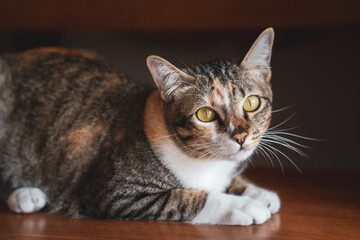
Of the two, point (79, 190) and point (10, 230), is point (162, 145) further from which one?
point (10, 230)

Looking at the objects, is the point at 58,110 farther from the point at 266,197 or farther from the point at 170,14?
the point at 266,197

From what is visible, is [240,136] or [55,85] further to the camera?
[55,85]

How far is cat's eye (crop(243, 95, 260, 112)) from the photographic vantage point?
5.00 ft

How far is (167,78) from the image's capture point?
1.55m

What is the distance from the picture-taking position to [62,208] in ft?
5.71

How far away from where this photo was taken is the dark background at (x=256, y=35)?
7.19 feet

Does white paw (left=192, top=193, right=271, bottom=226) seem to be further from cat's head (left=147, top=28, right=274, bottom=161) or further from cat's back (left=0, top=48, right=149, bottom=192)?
cat's back (left=0, top=48, right=149, bottom=192)

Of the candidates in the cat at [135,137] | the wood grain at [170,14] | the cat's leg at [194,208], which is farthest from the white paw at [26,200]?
the wood grain at [170,14]

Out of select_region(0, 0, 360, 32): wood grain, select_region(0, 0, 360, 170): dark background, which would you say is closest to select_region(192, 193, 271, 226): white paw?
select_region(0, 0, 360, 170): dark background

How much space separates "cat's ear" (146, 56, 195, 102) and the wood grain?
0.82 metres

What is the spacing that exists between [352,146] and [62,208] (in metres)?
1.84

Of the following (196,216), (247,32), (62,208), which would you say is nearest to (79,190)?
(62,208)

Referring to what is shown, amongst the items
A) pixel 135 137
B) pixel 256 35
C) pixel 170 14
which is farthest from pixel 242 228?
pixel 256 35

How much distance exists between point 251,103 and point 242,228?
465 millimetres
